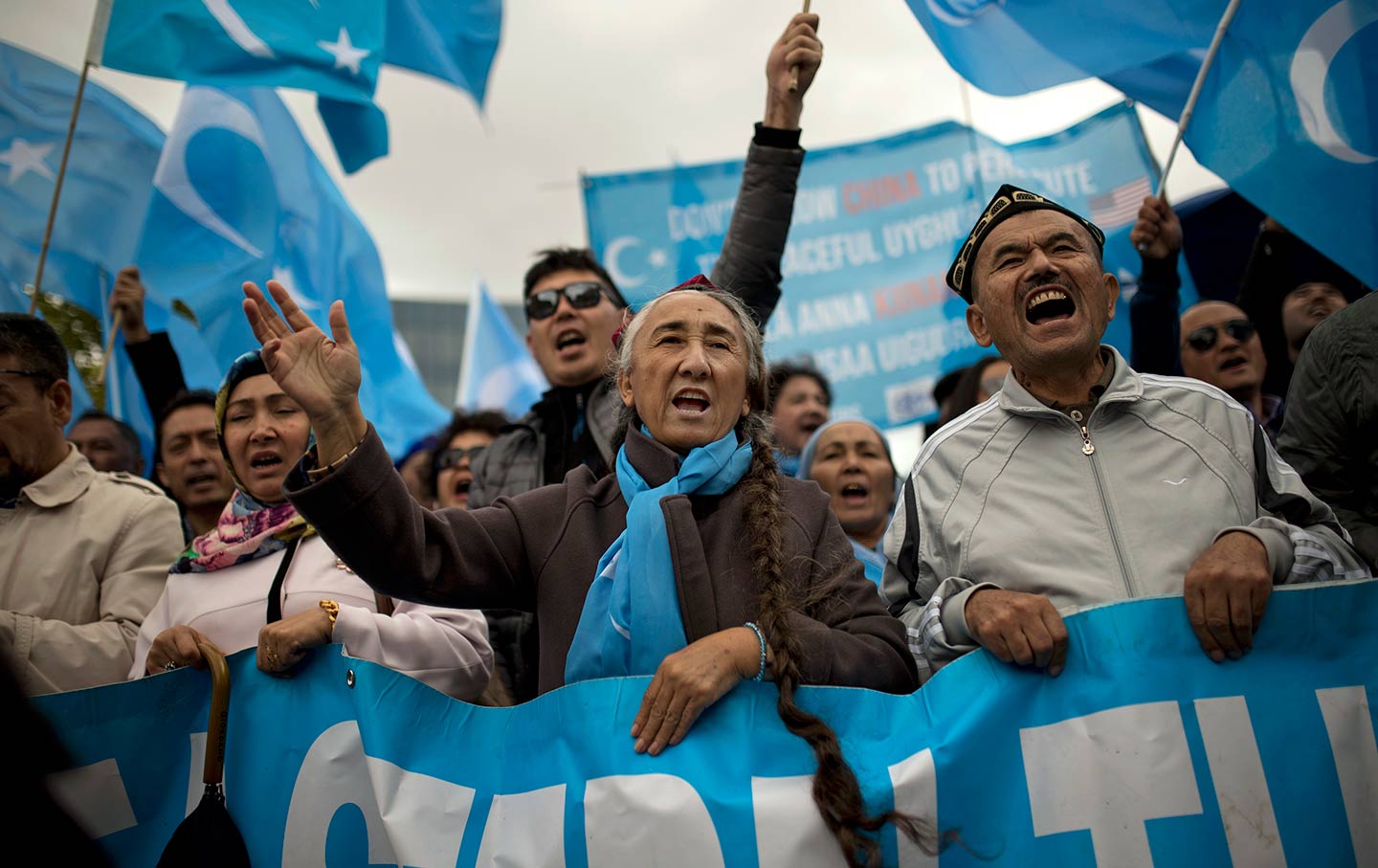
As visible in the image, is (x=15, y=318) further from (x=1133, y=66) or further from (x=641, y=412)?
(x=1133, y=66)

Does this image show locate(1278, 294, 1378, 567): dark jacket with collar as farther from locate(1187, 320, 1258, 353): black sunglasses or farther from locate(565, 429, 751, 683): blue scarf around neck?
locate(1187, 320, 1258, 353): black sunglasses

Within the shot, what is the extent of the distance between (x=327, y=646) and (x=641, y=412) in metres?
1.01

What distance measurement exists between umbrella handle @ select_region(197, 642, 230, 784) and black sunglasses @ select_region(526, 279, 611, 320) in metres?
2.01

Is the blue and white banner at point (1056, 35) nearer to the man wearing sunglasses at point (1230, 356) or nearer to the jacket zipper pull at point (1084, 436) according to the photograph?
the man wearing sunglasses at point (1230, 356)

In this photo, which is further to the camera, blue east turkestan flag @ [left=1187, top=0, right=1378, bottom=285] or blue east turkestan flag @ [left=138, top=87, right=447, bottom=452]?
blue east turkestan flag @ [left=138, top=87, right=447, bottom=452]

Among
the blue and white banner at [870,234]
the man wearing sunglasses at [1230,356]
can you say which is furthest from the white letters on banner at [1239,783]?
the blue and white banner at [870,234]

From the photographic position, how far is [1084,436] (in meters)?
2.70

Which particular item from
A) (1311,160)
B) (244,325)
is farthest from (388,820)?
(244,325)

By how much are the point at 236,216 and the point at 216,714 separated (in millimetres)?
3980

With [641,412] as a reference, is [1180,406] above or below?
below

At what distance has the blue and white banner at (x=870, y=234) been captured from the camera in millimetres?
6973

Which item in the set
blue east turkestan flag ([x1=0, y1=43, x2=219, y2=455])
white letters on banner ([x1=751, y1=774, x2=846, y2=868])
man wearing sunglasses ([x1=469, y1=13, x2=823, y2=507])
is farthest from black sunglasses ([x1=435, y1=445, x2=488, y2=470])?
white letters on banner ([x1=751, y1=774, x2=846, y2=868])

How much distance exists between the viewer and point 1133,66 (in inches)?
168

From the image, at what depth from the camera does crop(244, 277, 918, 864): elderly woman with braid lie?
231cm
